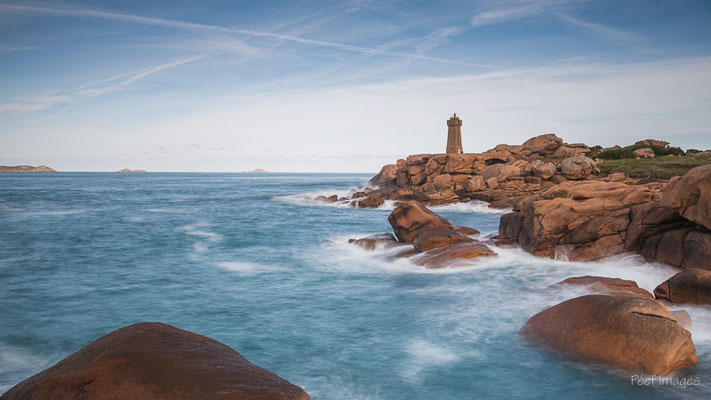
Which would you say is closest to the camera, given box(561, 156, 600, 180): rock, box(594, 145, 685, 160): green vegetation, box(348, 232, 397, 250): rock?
box(348, 232, 397, 250): rock

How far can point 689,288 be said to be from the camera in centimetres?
1058

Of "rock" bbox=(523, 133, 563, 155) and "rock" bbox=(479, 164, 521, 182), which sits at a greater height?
"rock" bbox=(523, 133, 563, 155)

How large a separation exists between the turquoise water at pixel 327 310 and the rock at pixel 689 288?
496 millimetres

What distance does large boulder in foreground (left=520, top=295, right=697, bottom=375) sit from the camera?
774cm

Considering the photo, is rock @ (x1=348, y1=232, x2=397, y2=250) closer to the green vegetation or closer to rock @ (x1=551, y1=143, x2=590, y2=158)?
the green vegetation

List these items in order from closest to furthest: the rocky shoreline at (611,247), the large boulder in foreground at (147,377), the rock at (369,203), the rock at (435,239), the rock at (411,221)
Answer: the large boulder in foreground at (147,377), the rocky shoreline at (611,247), the rock at (435,239), the rock at (411,221), the rock at (369,203)

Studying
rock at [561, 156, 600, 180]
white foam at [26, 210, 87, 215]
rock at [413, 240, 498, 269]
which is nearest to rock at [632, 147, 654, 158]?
rock at [561, 156, 600, 180]

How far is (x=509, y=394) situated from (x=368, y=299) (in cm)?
→ 649

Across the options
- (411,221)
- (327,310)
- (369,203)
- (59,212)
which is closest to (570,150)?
(369,203)

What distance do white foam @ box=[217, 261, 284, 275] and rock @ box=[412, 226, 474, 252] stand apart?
20.7 feet

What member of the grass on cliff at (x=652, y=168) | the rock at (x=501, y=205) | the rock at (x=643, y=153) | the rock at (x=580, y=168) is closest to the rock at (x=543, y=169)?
the rock at (x=580, y=168)

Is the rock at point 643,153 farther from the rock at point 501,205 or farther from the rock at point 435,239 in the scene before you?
the rock at point 435,239

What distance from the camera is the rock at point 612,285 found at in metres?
10.9

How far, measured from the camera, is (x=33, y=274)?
18016 millimetres
